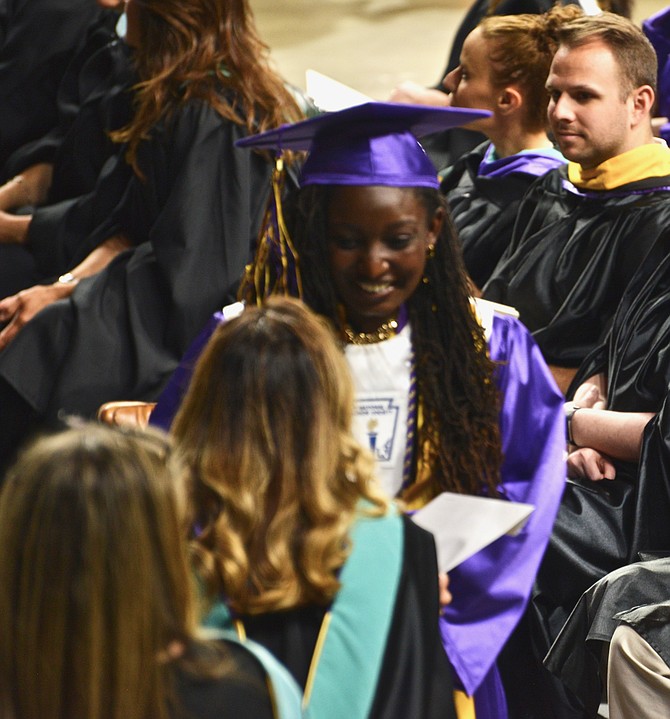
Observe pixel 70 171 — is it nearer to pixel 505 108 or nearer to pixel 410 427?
pixel 505 108

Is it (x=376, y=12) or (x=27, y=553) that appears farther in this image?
(x=376, y=12)

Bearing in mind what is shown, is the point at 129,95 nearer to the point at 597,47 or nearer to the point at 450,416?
the point at 597,47

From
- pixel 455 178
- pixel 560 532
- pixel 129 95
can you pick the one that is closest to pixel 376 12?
pixel 455 178

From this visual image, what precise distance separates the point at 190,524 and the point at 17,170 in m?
2.86

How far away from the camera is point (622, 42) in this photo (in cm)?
364

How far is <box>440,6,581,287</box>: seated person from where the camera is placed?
13.7 ft

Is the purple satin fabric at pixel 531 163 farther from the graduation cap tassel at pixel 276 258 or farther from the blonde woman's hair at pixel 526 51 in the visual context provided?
the graduation cap tassel at pixel 276 258

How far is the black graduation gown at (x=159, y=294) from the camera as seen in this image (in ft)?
11.2

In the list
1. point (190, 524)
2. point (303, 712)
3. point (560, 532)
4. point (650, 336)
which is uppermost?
point (190, 524)

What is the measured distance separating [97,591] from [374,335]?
117cm

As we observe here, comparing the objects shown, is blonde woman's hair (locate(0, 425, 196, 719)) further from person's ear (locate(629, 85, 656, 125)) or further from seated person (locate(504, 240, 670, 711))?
person's ear (locate(629, 85, 656, 125))

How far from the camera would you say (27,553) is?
1412mm

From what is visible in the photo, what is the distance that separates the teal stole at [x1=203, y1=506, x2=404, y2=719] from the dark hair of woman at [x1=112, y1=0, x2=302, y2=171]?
1.94 meters

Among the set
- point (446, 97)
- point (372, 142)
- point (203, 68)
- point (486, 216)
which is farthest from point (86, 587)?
point (446, 97)
